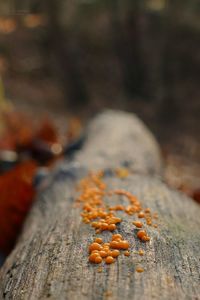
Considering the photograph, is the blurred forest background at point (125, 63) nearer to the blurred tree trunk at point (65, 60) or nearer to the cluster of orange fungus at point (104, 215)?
the blurred tree trunk at point (65, 60)

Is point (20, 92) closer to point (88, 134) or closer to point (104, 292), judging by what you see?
point (88, 134)

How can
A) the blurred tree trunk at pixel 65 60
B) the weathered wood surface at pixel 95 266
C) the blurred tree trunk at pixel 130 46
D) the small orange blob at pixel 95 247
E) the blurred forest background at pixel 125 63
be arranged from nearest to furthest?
1. the weathered wood surface at pixel 95 266
2. the small orange blob at pixel 95 247
3. the blurred forest background at pixel 125 63
4. the blurred tree trunk at pixel 130 46
5. the blurred tree trunk at pixel 65 60

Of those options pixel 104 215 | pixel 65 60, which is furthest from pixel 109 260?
pixel 65 60

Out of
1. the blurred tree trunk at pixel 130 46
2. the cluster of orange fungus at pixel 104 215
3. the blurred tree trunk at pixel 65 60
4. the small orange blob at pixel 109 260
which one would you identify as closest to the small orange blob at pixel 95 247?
the cluster of orange fungus at pixel 104 215

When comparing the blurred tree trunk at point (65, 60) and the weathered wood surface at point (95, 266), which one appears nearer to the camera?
the weathered wood surface at point (95, 266)

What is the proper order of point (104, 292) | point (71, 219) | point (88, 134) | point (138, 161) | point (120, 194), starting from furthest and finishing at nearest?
point (88, 134)
point (138, 161)
point (120, 194)
point (71, 219)
point (104, 292)

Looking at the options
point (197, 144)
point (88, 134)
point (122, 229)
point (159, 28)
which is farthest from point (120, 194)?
point (159, 28)
